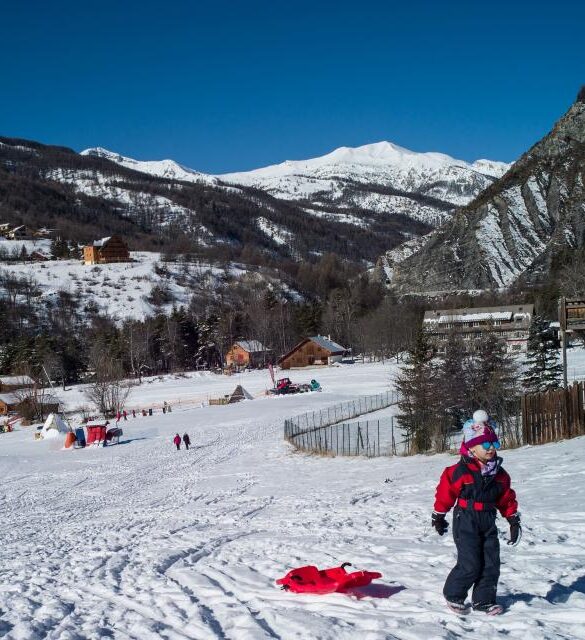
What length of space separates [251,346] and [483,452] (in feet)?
305

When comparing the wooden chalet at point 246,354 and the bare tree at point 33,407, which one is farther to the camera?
the wooden chalet at point 246,354

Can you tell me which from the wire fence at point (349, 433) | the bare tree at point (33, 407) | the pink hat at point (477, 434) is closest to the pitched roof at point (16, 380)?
the bare tree at point (33, 407)

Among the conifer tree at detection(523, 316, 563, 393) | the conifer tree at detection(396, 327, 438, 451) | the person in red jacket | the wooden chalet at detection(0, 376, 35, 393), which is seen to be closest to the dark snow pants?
the person in red jacket

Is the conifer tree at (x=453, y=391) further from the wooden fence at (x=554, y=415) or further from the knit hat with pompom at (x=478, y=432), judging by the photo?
the knit hat with pompom at (x=478, y=432)

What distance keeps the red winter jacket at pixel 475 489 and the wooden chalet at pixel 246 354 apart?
296 feet

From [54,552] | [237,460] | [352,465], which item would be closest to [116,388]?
[237,460]

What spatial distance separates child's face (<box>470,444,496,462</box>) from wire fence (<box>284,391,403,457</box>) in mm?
19159

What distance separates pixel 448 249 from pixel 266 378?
73.1 meters

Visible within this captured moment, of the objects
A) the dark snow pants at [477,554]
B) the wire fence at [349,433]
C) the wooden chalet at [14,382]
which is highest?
the dark snow pants at [477,554]

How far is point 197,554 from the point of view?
30.8 feet

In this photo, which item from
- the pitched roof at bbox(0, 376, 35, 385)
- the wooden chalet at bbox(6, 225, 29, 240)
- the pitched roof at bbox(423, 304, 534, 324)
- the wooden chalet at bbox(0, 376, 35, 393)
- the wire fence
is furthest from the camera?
the wooden chalet at bbox(6, 225, 29, 240)

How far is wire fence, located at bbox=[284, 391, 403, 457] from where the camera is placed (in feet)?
90.4

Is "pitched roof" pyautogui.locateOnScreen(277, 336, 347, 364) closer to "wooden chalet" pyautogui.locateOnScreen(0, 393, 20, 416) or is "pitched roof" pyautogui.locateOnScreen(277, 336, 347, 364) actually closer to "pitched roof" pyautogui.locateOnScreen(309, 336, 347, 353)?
"pitched roof" pyautogui.locateOnScreen(309, 336, 347, 353)

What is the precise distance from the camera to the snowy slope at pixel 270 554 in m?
5.75
